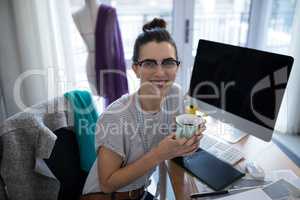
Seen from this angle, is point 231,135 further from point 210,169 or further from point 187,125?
point 187,125

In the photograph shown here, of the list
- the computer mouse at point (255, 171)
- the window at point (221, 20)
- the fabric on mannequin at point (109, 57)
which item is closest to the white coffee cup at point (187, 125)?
the computer mouse at point (255, 171)

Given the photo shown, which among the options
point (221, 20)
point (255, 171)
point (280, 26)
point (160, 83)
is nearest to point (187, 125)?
point (160, 83)

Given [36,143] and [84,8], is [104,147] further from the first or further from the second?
[84,8]

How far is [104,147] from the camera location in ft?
3.12

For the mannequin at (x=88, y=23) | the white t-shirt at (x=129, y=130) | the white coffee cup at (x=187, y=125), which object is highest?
the mannequin at (x=88, y=23)

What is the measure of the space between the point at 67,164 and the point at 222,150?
2.20 ft

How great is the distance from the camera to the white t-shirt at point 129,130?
963 mm

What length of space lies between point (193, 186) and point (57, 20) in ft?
4.70

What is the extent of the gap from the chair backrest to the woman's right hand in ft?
1.36

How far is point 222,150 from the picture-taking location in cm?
114

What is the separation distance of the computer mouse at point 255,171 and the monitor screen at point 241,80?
162mm

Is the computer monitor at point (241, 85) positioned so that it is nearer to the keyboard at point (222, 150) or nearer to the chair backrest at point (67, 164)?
the keyboard at point (222, 150)

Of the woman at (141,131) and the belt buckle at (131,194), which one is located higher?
the woman at (141,131)

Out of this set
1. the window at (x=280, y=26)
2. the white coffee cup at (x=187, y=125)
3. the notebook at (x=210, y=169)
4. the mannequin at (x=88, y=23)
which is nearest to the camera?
the white coffee cup at (x=187, y=125)
